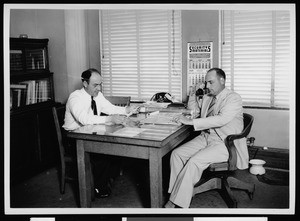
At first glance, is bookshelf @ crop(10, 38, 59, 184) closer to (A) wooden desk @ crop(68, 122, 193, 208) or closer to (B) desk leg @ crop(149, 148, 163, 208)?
(A) wooden desk @ crop(68, 122, 193, 208)

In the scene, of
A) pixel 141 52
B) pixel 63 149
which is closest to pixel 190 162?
pixel 63 149

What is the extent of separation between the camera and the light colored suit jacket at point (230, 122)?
2951 millimetres

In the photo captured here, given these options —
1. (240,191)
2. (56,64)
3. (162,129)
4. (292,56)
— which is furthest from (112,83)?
→ (292,56)

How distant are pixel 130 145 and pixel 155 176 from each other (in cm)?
31

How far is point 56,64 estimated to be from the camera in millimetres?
4191

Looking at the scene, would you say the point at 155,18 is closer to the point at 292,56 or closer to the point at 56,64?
the point at 56,64

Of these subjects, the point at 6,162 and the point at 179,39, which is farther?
the point at 179,39

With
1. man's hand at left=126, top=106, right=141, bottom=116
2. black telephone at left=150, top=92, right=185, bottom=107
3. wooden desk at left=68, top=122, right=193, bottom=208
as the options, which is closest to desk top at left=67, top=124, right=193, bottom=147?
wooden desk at left=68, top=122, right=193, bottom=208

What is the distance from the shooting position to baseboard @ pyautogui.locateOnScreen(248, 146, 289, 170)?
351 centimetres

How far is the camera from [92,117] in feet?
9.77

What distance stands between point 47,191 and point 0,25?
1746 millimetres

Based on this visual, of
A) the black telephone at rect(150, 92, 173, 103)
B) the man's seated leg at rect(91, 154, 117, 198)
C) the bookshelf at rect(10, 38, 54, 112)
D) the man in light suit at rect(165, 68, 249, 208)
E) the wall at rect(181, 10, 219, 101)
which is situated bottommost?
the man's seated leg at rect(91, 154, 117, 198)

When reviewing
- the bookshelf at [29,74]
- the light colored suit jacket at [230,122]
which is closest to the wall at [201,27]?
the light colored suit jacket at [230,122]

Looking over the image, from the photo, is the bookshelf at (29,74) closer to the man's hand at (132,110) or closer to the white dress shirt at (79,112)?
the white dress shirt at (79,112)
